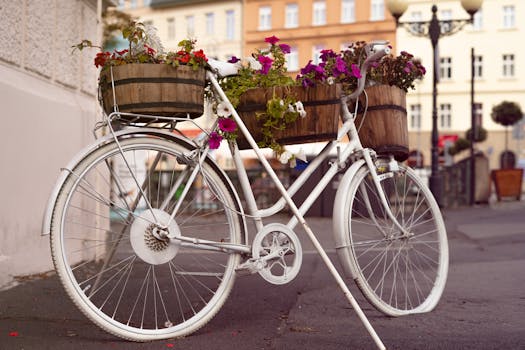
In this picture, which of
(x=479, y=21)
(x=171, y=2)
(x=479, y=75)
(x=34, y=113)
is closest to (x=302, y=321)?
(x=34, y=113)

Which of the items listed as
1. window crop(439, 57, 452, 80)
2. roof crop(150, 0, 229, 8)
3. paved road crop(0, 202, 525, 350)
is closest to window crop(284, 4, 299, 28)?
roof crop(150, 0, 229, 8)

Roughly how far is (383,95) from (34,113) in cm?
260

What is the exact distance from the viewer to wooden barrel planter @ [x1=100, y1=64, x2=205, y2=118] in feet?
10.8

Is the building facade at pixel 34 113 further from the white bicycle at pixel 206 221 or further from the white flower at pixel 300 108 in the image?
the white flower at pixel 300 108

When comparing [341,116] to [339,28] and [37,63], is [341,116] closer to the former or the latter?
[37,63]

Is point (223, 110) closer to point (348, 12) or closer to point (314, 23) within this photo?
point (348, 12)

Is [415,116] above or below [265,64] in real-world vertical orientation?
above

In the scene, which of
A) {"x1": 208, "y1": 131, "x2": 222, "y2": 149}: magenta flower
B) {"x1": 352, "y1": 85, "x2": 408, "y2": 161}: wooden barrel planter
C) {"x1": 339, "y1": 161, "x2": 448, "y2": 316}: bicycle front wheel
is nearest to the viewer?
{"x1": 208, "y1": 131, "x2": 222, "y2": 149}: magenta flower

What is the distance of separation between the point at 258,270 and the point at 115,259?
1.03 meters

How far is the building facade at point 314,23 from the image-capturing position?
4972 cm

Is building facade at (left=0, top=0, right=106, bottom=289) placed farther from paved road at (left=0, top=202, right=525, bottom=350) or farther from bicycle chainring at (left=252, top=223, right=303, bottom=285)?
bicycle chainring at (left=252, top=223, right=303, bottom=285)

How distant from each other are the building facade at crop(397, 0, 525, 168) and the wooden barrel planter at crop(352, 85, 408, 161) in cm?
4501

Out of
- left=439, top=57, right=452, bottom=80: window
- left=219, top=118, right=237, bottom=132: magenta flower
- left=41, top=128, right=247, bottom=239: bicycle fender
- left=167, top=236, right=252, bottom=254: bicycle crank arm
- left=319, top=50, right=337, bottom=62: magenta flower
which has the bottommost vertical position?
left=167, top=236, right=252, bottom=254: bicycle crank arm

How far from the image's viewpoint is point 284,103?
3.55 m
